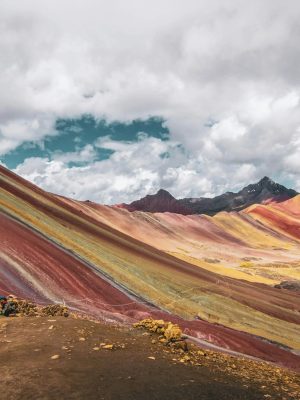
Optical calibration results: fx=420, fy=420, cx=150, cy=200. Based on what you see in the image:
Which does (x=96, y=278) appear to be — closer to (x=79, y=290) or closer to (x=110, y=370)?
(x=79, y=290)

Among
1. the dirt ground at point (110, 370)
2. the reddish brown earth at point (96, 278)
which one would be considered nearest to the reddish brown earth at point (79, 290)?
the reddish brown earth at point (96, 278)

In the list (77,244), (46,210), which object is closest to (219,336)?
(77,244)

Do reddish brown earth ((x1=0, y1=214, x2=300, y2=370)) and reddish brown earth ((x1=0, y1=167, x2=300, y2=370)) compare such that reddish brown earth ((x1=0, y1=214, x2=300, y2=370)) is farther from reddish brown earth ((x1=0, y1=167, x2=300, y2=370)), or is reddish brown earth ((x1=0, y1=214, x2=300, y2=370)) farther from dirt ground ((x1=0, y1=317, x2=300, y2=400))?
dirt ground ((x1=0, y1=317, x2=300, y2=400))

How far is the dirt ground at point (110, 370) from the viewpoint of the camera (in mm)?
13195

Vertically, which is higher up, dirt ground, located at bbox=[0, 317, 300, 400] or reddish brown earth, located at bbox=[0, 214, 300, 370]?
dirt ground, located at bbox=[0, 317, 300, 400]

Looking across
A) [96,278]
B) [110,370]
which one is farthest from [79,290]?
[110,370]

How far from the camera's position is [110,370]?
1476cm

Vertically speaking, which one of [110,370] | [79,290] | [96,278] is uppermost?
[110,370]

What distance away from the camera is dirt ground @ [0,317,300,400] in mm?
13195

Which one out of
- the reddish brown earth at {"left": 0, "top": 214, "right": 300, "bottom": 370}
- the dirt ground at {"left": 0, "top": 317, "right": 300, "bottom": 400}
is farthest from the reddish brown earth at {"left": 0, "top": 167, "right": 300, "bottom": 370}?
the dirt ground at {"left": 0, "top": 317, "right": 300, "bottom": 400}

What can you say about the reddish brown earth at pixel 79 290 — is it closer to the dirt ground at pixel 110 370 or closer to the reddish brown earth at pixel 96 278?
the reddish brown earth at pixel 96 278

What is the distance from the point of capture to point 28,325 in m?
19.7

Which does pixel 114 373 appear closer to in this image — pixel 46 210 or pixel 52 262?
pixel 52 262

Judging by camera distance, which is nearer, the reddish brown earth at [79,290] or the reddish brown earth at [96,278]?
the reddish brown earth at [79,290]
